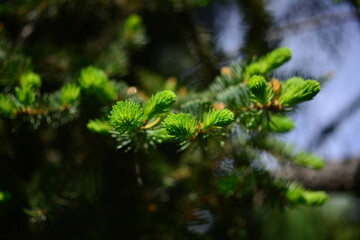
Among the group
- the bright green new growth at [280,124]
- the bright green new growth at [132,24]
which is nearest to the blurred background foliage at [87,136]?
the bright green new growth at [132,24]

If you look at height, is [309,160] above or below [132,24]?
below

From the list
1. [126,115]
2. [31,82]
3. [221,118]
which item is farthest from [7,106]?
[221,118]

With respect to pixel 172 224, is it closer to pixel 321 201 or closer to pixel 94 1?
pixel 321 201

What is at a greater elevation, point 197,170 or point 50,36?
point 50,36

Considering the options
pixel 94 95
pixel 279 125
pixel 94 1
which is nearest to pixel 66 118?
pixel 94 95

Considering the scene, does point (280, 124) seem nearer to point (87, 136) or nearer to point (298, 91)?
point (298, 91)
